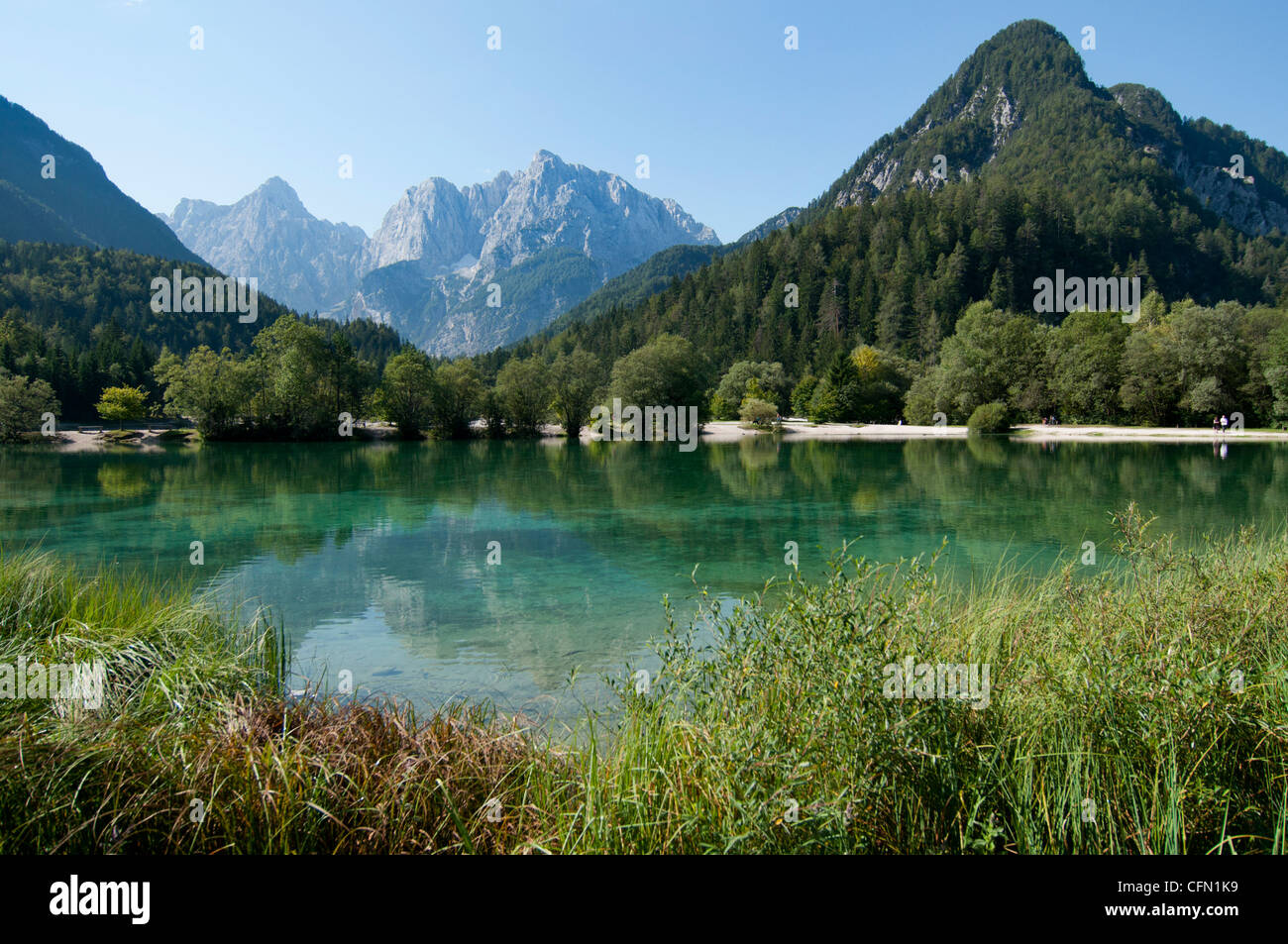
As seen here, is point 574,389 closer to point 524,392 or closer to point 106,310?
point 524,392

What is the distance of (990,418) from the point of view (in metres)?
77.6

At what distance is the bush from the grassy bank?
80206 mm

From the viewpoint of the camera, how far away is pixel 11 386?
6831cm

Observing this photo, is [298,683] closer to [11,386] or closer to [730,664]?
[730,664]

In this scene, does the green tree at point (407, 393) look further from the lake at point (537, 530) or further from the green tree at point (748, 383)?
the green tree at point (748, 383)

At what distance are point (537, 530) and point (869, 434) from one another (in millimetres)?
66940

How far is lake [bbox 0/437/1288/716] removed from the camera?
11680mm

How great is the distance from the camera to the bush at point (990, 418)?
7762 cm

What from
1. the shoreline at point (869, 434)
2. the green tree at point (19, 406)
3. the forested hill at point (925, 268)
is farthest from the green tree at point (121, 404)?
the forested hill at point (925, 268)

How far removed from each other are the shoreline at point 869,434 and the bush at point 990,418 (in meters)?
1.46

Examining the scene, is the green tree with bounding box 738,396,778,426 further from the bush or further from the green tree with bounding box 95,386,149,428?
the green tree with bounding box 95,386,149,428

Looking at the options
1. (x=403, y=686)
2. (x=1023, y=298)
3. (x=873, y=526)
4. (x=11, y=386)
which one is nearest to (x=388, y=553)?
(x=403, y=686)

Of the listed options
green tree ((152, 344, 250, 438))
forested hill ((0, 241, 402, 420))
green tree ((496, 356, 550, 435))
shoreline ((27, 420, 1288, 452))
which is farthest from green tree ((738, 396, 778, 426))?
forested hill ((0, 241, 402, 420))

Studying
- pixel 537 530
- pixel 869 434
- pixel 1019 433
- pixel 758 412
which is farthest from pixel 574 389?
pixel 537 530
